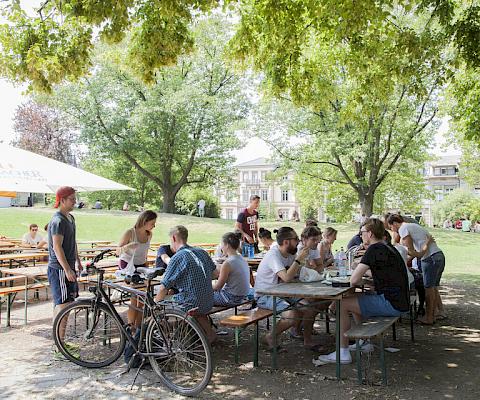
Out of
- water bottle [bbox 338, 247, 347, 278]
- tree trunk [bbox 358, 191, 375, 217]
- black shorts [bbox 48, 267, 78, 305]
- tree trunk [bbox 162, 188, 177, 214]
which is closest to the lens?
black shorts [bbox 48, 267, 78, 305]

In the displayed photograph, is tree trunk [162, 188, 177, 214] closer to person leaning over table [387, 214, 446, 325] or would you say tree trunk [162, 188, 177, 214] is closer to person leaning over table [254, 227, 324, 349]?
person leaning over table [387, 214, 446, 325]

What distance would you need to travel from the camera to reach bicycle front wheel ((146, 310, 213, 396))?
454 centimetres

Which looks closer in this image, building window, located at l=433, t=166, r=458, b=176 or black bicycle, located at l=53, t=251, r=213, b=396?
black bicycle, located at l=53, t=251, r=213, b=396

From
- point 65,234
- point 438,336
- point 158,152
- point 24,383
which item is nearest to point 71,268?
point 65,234

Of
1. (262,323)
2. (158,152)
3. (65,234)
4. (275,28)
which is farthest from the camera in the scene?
(158,152)

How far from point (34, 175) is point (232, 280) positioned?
403 cm

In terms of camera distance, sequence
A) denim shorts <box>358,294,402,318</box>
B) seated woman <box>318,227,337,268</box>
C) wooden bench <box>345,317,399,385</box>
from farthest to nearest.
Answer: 1. seated woman <box>318,227,337,268</box>
2. denim shorts <box>358,294,402,318</box>
3. wooden bench <box>345,317,399,385</box>

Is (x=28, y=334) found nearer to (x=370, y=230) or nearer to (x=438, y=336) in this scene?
(x=370, y=230)

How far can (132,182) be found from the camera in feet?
147

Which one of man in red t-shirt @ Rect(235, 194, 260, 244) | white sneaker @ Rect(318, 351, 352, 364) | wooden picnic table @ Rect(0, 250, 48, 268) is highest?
man in red t-shirt @ Rect(235, 194, 260, 244)

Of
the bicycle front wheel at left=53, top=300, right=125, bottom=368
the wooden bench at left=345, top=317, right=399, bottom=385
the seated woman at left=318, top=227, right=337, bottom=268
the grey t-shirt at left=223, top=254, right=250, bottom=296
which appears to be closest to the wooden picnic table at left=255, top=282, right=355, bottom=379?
the wooden bench at left=345, top=317, right=399, bottom=385

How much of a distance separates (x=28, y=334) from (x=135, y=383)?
2702mm

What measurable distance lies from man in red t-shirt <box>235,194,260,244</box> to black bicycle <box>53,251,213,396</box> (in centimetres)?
421

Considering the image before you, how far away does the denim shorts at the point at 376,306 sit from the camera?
5.37 m
